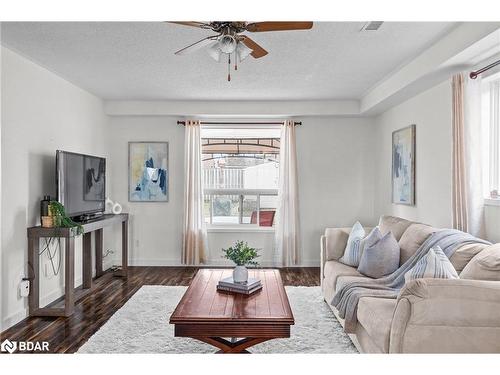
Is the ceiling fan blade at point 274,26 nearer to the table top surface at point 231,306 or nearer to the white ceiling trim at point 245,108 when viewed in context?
the table top surface at point 231,306

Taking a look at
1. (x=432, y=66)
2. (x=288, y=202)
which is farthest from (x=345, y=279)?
(x=288, y=202)

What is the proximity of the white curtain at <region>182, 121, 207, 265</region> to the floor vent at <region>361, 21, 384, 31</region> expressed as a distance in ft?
11.2

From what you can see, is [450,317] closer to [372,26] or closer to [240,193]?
[372,26]

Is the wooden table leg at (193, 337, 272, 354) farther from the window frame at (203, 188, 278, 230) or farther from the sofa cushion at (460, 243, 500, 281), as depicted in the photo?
the window frame at (203, 188, 278, 230)

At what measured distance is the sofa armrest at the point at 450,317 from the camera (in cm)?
215

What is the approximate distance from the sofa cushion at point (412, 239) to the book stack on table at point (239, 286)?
1310mm

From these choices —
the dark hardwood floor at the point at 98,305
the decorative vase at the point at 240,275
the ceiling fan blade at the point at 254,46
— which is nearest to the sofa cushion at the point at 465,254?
the decorative vase at the point at 240,275

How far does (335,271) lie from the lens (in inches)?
153

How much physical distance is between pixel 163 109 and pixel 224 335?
4.13 m

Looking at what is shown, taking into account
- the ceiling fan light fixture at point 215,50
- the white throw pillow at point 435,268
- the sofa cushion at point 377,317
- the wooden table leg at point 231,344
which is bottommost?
the wooden table leg at point 231,344

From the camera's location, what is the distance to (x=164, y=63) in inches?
161

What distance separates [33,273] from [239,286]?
6.68 ft
